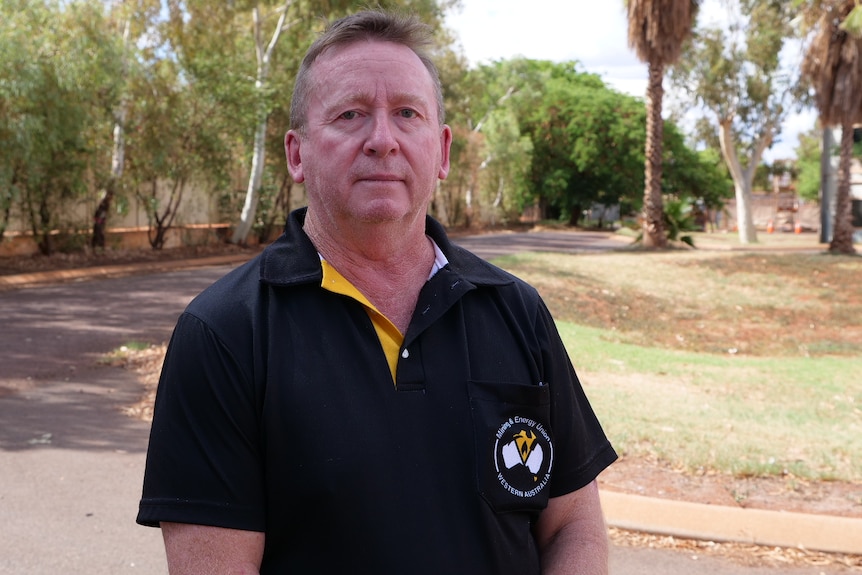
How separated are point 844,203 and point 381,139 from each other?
989 inches

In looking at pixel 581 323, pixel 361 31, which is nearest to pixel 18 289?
pixel 581 323

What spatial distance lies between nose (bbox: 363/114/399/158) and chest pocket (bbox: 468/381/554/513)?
0.51m

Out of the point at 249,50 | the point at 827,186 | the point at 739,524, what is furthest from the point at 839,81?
the point at 739,524

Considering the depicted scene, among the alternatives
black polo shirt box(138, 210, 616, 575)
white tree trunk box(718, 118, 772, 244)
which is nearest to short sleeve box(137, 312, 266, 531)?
black polo shirt box(138, 210, 616, 575)

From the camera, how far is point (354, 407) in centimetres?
180

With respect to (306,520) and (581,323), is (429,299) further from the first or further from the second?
(581,323)

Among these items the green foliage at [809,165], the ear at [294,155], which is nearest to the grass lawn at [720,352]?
the ear at [294,155]

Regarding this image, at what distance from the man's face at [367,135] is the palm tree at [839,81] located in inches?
931

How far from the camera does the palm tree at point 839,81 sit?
2328cm

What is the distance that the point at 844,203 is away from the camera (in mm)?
24516

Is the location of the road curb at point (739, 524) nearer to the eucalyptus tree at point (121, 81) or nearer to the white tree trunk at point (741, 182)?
the eucalyptus tree at point (121, 81)

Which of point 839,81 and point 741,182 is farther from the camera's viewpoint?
point 741,182

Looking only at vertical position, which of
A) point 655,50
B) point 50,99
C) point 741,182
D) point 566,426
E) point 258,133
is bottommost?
point 566,426

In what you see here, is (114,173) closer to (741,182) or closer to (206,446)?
(206,446)
